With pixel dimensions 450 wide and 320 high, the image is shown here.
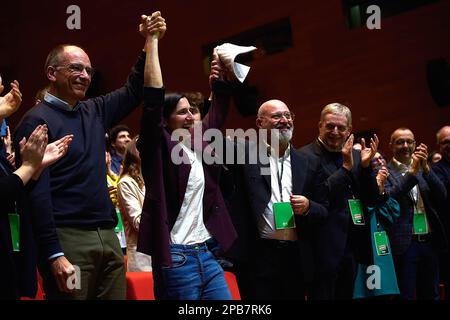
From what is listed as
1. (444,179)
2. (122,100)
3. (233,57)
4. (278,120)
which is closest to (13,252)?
(122,100)

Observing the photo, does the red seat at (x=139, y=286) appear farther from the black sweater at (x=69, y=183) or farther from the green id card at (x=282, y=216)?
the black sweater at (x=69, y=183)

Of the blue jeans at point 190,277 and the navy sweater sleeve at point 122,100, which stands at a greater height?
the navy sweater sleeve at point 122,100

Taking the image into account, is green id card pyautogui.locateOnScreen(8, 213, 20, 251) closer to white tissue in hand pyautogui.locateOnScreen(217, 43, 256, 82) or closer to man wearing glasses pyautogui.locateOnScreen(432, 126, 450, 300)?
white tissue in hand pyautogui.locateOnScreen(217, 43, 256, 82)

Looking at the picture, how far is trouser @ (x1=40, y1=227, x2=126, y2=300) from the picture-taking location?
8.09 feet

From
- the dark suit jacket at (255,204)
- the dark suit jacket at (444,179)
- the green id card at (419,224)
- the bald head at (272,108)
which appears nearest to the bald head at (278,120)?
the bald head at (272,108)

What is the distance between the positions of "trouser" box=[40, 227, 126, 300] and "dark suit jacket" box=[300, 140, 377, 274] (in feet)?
3.96

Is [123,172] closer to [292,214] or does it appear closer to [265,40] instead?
[292,214]

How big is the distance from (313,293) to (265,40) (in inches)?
167

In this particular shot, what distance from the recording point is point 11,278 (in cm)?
230

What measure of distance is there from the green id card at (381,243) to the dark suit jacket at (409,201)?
1.30 feet

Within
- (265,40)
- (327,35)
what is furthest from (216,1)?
(327,35)

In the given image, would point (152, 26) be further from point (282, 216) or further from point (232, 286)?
point (232, 286)

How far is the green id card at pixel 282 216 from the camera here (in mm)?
3248

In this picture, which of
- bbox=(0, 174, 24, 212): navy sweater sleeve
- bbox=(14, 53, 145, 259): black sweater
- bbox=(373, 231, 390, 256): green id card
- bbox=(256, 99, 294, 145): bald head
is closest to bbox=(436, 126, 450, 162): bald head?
bbox=(373, 231, 390, 256): green id card
